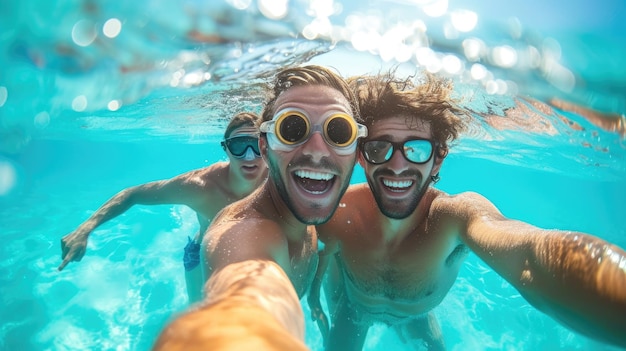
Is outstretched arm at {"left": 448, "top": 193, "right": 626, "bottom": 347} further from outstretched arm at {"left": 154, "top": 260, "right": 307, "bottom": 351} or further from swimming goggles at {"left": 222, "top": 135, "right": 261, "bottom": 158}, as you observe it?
swimming goggles at {"left": 222, "top": 135, "right": 261, "bottom": 158}

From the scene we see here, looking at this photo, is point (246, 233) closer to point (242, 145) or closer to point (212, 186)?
point (242, 145)

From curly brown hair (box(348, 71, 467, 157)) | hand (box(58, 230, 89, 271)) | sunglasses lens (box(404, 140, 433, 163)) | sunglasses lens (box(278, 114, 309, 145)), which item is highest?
curly brown hair (box(348, 71, 467, 157))

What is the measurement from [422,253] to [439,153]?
1.17m

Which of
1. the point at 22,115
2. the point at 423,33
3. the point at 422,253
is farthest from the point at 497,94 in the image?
the point at 22,115

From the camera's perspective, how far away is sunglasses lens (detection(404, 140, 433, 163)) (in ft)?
11.3

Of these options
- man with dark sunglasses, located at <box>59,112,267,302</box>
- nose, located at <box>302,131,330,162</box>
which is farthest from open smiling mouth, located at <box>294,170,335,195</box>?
man with dark sunglasses, located at <box>59,112,267,302</box>

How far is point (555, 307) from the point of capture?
171cm

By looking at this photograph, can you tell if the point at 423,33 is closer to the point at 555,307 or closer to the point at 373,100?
the point at 373,100

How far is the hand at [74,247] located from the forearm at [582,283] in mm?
5094

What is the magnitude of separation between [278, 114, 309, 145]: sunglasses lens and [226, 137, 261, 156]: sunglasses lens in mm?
3058

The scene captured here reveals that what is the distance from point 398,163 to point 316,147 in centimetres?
107

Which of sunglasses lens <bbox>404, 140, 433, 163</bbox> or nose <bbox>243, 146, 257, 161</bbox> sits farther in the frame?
nose <bbox>243, 146, 257, 161</bbox>

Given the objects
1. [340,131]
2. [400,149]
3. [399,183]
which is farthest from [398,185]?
[340,131]

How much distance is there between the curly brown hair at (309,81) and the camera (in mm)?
3203
